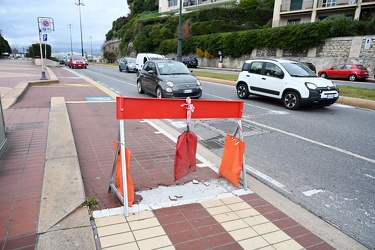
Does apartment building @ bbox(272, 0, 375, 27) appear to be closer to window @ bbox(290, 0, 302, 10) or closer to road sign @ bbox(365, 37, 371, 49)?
window @ bbox(290, 0, 302, 10)

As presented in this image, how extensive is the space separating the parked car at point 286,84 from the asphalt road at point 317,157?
583 mm

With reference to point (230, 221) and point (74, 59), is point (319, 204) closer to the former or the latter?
point (230, 221)

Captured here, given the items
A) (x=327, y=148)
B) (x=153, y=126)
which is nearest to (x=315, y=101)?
(x=327, y=148)

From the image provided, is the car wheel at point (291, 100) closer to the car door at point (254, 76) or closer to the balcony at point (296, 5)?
the car door at point (254, 76)

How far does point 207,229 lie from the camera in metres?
2.85

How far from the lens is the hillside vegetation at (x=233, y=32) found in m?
29.2

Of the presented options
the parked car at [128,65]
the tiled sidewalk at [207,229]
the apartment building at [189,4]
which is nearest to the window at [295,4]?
the apartment building at [189,4]

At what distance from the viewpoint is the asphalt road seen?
3.47 m

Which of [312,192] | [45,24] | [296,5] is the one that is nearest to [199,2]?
[296,5]

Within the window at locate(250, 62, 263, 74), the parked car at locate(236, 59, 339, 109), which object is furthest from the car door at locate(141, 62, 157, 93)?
the window at locate(250, 62, 263, 74)

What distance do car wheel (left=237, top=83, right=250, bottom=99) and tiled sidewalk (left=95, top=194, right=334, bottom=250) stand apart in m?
8.98

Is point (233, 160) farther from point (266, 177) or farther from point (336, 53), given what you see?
point (336, 53)

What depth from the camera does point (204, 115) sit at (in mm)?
3586

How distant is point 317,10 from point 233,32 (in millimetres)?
10831
